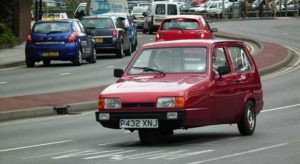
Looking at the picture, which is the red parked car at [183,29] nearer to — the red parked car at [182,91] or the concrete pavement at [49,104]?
the concrete pavement at [49,104]

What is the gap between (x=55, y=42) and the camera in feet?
109

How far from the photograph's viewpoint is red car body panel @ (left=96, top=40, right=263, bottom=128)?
13039 mm

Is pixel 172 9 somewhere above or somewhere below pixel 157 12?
above

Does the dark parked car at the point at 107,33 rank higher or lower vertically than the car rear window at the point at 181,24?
lower

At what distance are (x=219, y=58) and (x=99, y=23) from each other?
78.6 ft

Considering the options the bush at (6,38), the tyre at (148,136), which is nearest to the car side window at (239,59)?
the tyre at (148,136)

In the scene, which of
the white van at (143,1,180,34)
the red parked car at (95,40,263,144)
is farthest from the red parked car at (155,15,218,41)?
the white van at (143,1,180,34)

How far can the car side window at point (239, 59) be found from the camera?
587 inches

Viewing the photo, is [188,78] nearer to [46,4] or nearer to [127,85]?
[127,85]

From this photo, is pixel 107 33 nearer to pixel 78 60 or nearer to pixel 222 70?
pixel 78 60

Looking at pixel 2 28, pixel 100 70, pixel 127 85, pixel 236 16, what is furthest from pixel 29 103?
pixel 236 16

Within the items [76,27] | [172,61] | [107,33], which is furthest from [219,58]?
[107,33]

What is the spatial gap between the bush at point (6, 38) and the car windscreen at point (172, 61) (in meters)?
27.2

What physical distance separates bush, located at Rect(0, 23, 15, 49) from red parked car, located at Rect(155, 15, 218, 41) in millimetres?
9503
